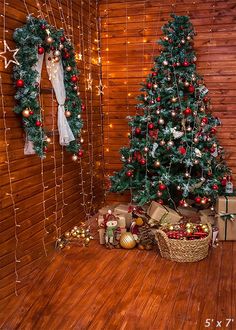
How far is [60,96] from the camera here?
357 cm

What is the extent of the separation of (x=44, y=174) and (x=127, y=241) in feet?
3.49

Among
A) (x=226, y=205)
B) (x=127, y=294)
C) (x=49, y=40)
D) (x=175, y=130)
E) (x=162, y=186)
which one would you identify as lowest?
(x=127, y=294)

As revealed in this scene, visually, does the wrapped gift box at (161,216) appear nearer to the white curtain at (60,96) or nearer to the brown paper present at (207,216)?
the brown paper present at (207,216)

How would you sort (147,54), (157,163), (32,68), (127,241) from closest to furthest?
(32,68), (127,241), (157,163), (147,54)

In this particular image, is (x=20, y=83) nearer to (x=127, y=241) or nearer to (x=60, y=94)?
(x=60, y=94)

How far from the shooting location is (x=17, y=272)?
3123 millimetres

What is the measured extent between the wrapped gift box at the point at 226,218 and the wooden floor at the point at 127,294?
0.21 metres

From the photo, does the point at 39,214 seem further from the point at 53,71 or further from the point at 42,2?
the point at 42,2

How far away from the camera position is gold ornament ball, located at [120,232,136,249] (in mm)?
3737

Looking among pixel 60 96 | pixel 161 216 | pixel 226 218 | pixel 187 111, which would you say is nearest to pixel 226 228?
pixel 226 218

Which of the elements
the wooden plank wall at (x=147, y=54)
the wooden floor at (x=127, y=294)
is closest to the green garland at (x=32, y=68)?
the wooden floor at (x=127, y=294)

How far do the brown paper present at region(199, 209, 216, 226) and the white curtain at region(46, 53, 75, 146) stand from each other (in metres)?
1.58

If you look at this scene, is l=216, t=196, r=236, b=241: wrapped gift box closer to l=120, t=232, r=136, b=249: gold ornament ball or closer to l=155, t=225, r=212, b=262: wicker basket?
l=155, t=225, r=212, b=262: wicker basket

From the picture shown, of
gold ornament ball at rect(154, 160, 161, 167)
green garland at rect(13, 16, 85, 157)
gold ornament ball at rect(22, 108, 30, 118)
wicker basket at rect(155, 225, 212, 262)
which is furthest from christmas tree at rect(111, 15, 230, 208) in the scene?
gold ornament ball at rect(22, 108, 30, 118)
